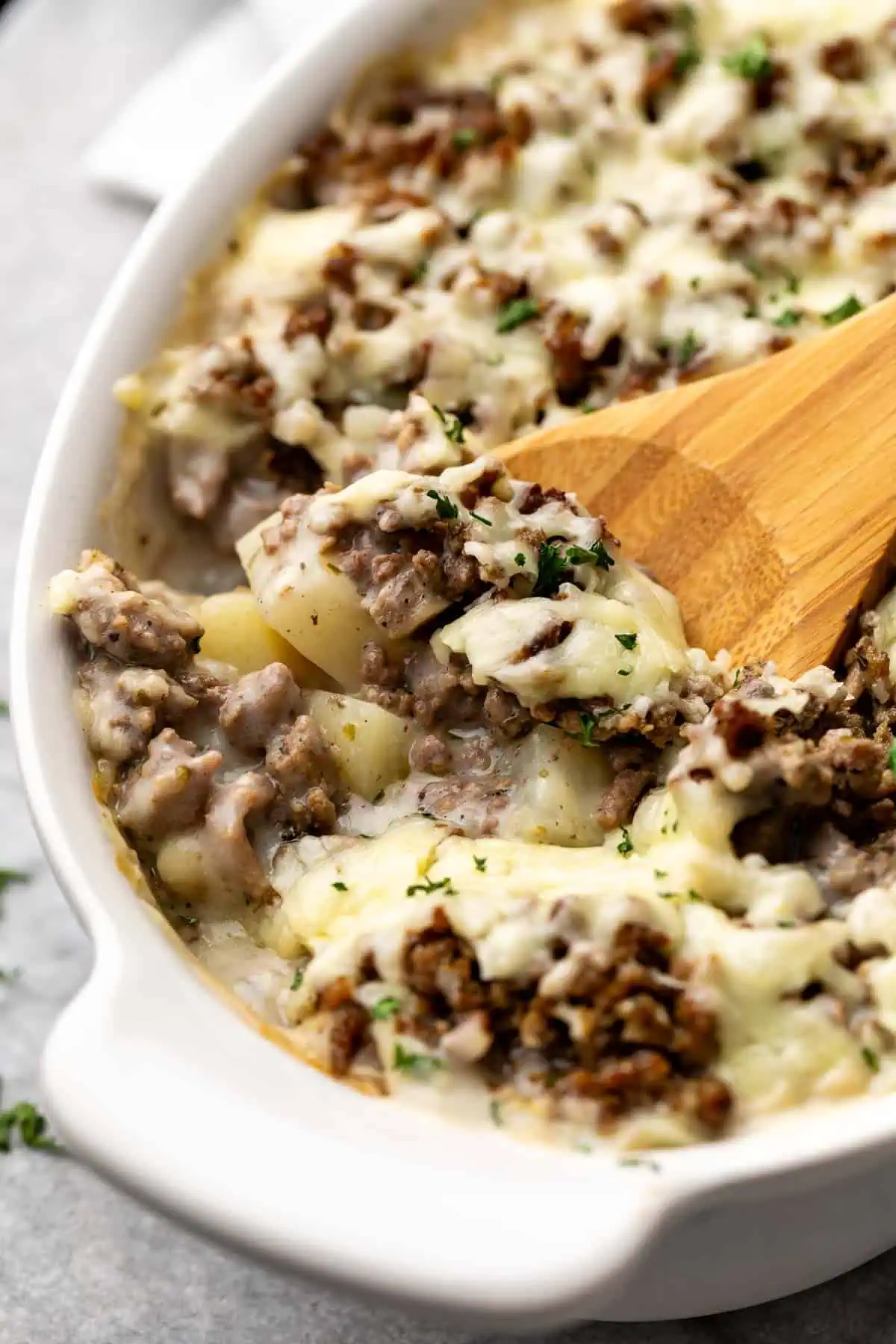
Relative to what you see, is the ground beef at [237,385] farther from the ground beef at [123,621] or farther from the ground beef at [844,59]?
the ground beef at [844,59]

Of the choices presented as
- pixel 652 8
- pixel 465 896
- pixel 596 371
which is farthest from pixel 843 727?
pixel 652 8

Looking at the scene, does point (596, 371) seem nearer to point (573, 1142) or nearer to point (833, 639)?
point (833, 639)

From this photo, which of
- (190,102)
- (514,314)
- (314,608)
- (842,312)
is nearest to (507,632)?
(314,608)

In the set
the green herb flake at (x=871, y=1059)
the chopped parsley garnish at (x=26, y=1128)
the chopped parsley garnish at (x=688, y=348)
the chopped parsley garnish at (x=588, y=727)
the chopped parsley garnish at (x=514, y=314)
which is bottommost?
the chopped parsley garnish at (x=26, y=1128)

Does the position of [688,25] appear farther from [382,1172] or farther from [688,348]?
[382,1172]

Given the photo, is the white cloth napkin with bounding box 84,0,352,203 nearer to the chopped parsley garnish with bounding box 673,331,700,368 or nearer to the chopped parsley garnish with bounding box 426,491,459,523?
the chopped parsley garnish with bounding box 673,331,700,368

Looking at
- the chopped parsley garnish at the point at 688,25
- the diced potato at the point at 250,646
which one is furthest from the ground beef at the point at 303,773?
the chopped parsley garnish at the point at 688,25

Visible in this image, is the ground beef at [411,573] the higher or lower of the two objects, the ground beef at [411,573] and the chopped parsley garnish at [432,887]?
the higher
